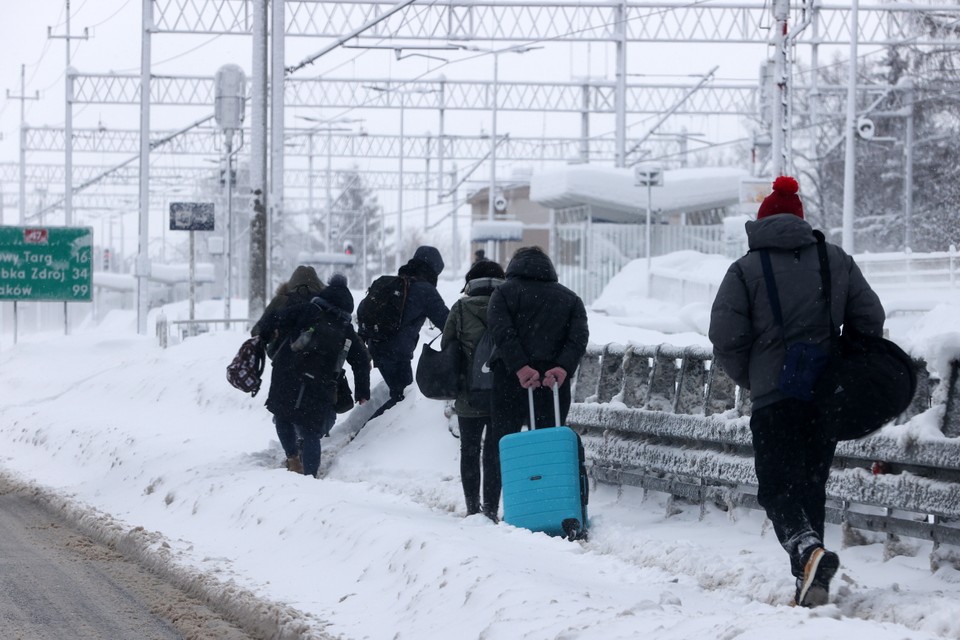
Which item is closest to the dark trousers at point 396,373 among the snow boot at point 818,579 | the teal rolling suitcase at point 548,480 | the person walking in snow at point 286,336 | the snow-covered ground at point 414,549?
the snow-covered ground at point 414,549

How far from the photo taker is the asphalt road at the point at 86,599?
7.28 m

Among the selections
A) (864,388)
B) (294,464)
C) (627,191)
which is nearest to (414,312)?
(294,464)

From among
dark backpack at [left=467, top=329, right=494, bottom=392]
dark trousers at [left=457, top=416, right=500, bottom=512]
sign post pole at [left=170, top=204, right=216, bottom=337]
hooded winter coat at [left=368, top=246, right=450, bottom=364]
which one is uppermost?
sign post pole at [left=170, top=204, right=216, bottom=337]

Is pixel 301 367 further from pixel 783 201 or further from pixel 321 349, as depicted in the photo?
pixel 783 201

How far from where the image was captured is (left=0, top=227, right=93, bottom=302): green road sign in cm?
3119

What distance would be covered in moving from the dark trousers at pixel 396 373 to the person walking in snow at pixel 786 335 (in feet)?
22.1

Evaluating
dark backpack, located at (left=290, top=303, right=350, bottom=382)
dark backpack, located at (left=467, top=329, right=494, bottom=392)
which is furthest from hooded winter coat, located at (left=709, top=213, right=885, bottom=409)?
dark backpack, located at (left=290, top=303, right=350, bottom=382)

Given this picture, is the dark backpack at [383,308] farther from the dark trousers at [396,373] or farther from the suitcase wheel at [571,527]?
the suitcase wheel at [571,527]

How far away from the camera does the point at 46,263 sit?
31438mm

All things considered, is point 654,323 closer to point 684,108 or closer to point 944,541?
point 944,541

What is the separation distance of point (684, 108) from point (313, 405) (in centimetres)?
4784

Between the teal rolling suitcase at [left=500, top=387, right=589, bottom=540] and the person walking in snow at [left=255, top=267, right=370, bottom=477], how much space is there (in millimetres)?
3223

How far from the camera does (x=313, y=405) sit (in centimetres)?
1214

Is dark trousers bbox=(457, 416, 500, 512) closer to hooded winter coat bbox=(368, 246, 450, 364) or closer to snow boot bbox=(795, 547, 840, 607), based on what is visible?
hooded winter coat bbox=(368, 246, 450, 364)
